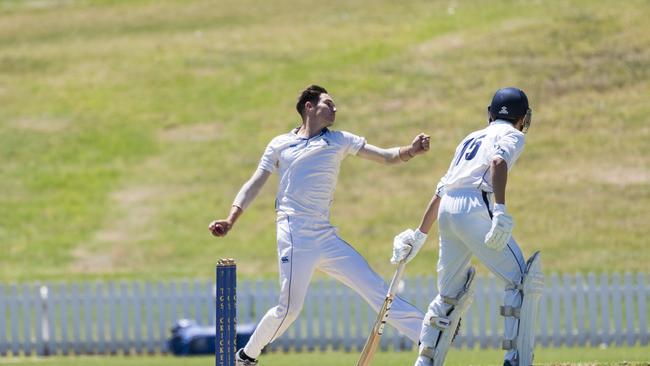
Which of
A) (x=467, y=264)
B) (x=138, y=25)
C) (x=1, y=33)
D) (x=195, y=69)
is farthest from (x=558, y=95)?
(x=467, y=264)

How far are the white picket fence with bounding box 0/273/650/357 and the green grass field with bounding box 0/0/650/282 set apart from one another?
221 inches

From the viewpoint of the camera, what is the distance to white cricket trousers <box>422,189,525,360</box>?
749cm

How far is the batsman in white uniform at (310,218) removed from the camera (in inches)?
332

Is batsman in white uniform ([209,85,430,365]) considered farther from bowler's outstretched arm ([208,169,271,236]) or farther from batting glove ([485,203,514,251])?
batting glove ([485,203,514,251])

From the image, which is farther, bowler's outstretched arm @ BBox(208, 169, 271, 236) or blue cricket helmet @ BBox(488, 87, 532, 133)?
bowler's outstretched arm @ BBox(208, 169, 271, 236)

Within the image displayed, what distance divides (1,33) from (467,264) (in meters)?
38.1

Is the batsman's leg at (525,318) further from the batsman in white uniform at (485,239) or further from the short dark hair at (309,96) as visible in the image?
the short dark hair at (309,96)

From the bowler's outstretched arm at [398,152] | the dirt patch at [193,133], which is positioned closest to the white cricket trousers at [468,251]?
the bowler's outstretched arm at [398,152]

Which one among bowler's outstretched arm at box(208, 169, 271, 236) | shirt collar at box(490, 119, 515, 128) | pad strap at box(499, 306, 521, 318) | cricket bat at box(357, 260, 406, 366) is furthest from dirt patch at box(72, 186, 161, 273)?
pad strap at box(499, 306, 521, 318)

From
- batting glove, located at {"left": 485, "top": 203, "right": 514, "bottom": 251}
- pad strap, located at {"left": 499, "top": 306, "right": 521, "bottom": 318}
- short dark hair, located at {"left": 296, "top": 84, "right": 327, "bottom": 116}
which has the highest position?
short dark hair, located at {"left": 296, "top": 84, "right": 327, "bottom": 116}

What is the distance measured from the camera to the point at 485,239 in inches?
293

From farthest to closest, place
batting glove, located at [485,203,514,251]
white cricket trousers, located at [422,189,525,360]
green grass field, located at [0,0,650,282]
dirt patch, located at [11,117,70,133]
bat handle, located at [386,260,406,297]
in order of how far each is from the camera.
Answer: dirt patch, located at [11,117,70,133] → green grass field, located at [0,0,650,282] → bat handle, located at [386,260,406,297] → white cricket trousers, located at [422,189,525,360] → batting glove, located at [485,203,514,251]

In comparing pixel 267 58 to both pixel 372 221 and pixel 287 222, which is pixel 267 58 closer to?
pixel 372 221

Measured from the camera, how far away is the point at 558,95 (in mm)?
31281
